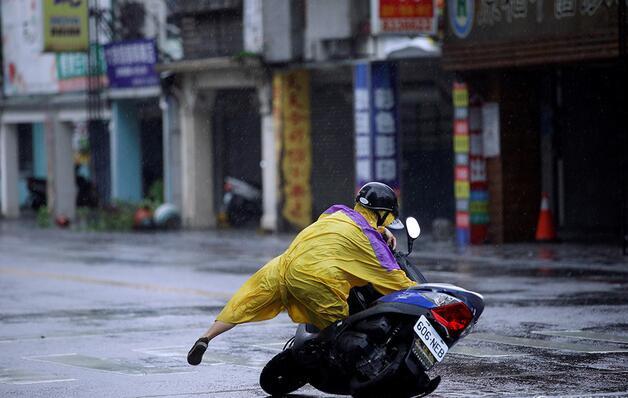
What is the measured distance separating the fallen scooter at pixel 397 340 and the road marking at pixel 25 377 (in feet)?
8.48

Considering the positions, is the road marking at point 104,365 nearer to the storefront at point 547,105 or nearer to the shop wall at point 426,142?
the storefront at point 547,105

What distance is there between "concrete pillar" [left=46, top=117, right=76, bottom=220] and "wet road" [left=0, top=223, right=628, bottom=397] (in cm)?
1612

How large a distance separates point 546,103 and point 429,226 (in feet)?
16.0

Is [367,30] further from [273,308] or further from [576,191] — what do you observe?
[273,308]

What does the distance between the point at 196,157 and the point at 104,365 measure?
25.6 meters

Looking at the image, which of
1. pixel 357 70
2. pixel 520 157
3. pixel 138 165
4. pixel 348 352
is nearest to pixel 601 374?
pixel 348 352

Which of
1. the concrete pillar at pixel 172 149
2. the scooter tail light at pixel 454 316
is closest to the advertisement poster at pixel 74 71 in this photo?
the concrete pillar at pixel 172 149

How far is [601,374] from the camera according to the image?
10734 mm

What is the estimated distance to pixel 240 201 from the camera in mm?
37188

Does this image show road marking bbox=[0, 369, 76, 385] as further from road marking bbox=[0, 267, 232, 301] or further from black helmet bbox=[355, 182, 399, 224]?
road marking bbox=[0, 267, 232, 301]

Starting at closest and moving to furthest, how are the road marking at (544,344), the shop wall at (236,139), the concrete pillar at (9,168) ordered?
the road marking at (544,344) < the shop wall at (236,139) < the concrete pillar at (9,168)

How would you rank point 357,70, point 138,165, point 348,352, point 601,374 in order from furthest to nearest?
point 138,165 → point 357,70 → point 601,374 → point 348,352

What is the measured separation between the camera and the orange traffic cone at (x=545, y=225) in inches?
1061

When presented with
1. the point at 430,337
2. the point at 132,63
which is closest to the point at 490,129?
the point at 132,63
